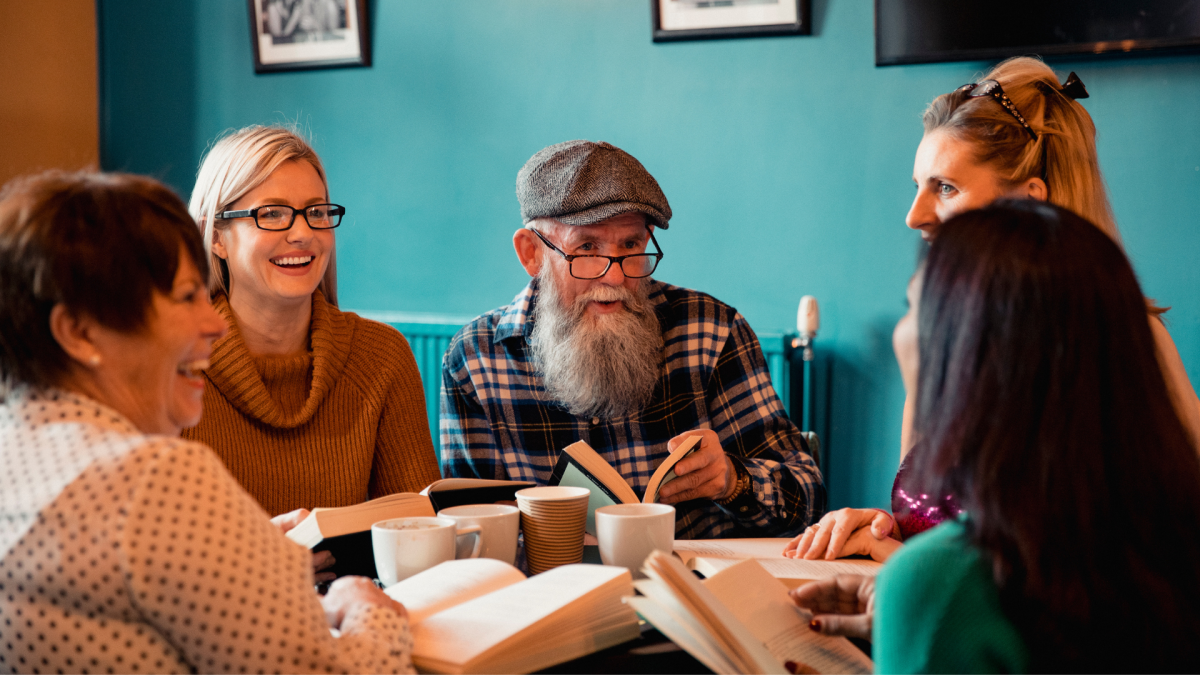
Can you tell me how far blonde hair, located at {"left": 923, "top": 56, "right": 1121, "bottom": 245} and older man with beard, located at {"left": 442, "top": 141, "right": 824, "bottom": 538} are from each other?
632mm

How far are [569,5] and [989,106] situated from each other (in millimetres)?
1807

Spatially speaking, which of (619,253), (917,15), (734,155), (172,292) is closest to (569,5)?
(734,155)

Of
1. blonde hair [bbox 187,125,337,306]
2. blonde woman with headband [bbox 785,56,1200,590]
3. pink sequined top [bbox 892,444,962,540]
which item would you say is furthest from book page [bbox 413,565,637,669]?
blonde hair [bbox 187,125,337,306]

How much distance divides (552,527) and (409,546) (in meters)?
0.22

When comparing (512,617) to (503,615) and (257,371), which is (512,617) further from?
(257,371)

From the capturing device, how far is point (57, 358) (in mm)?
899

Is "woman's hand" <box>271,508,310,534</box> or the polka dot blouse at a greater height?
the polka dot blouse

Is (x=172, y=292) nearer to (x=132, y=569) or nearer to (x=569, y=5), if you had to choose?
(x=132, y=569)

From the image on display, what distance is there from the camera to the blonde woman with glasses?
177 cm

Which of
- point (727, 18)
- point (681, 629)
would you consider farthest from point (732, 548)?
point (727, 18)

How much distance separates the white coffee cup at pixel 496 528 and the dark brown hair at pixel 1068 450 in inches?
24.5

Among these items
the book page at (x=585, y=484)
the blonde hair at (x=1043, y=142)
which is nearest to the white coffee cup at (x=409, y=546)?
the book page at (x=585, y=484)

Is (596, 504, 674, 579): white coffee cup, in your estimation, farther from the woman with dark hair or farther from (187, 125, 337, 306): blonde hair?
(187, 125, 337, 306): blonde hair

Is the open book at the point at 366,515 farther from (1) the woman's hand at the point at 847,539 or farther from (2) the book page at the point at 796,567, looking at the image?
(1) the woman's hand at the point at 847,539
